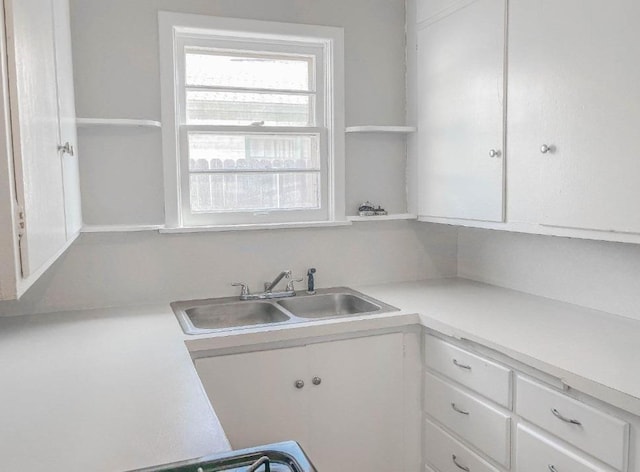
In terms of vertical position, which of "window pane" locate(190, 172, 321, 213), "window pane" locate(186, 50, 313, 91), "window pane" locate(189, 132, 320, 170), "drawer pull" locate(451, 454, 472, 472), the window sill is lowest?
"drawer pull" locate(451, 454, 472, 472)

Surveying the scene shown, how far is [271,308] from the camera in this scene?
8.39ft

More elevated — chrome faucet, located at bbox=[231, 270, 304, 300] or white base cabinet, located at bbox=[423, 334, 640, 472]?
chrome faucet, located at bbox=[231, 270, 304, 300]

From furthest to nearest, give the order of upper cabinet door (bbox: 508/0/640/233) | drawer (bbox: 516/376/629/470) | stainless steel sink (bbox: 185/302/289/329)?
stainless steel sink (bbox: 185/302/289/329), upper cabinet door (bbox: 508/0/640/233), drawer (bbox: 516/376/629/470)

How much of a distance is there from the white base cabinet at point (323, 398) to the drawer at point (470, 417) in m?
0.15

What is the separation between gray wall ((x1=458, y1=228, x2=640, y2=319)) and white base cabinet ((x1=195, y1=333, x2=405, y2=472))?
772 mm

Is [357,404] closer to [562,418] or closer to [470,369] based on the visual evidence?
[470,369]

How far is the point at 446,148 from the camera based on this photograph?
101 inches

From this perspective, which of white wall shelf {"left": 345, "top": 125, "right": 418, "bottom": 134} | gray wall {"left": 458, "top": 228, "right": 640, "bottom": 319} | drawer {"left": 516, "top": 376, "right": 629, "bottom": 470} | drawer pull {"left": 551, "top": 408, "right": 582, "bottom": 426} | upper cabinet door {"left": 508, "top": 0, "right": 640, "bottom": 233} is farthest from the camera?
white wall shelf {"left": 345, "top": 125, "right": 418, "bottom": 134}

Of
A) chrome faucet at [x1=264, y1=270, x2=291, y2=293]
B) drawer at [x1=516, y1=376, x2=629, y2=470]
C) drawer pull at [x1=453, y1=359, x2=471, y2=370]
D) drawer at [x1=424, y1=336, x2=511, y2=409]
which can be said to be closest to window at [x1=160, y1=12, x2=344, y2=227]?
chrome faucet at [x1=264, y1=270, x2=291, y2=293]

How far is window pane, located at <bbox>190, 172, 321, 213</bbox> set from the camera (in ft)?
8.71

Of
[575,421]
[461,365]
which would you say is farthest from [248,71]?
[575,421]

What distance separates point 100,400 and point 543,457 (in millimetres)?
1334

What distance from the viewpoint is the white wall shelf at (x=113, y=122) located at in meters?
2.28

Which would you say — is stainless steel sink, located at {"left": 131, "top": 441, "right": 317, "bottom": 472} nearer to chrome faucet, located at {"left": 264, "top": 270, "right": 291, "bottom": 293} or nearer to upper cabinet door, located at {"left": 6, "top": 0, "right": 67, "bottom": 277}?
upper cabinet door, located at {"left": 6, "top": 0, "right": 67, "bottom": 277}
